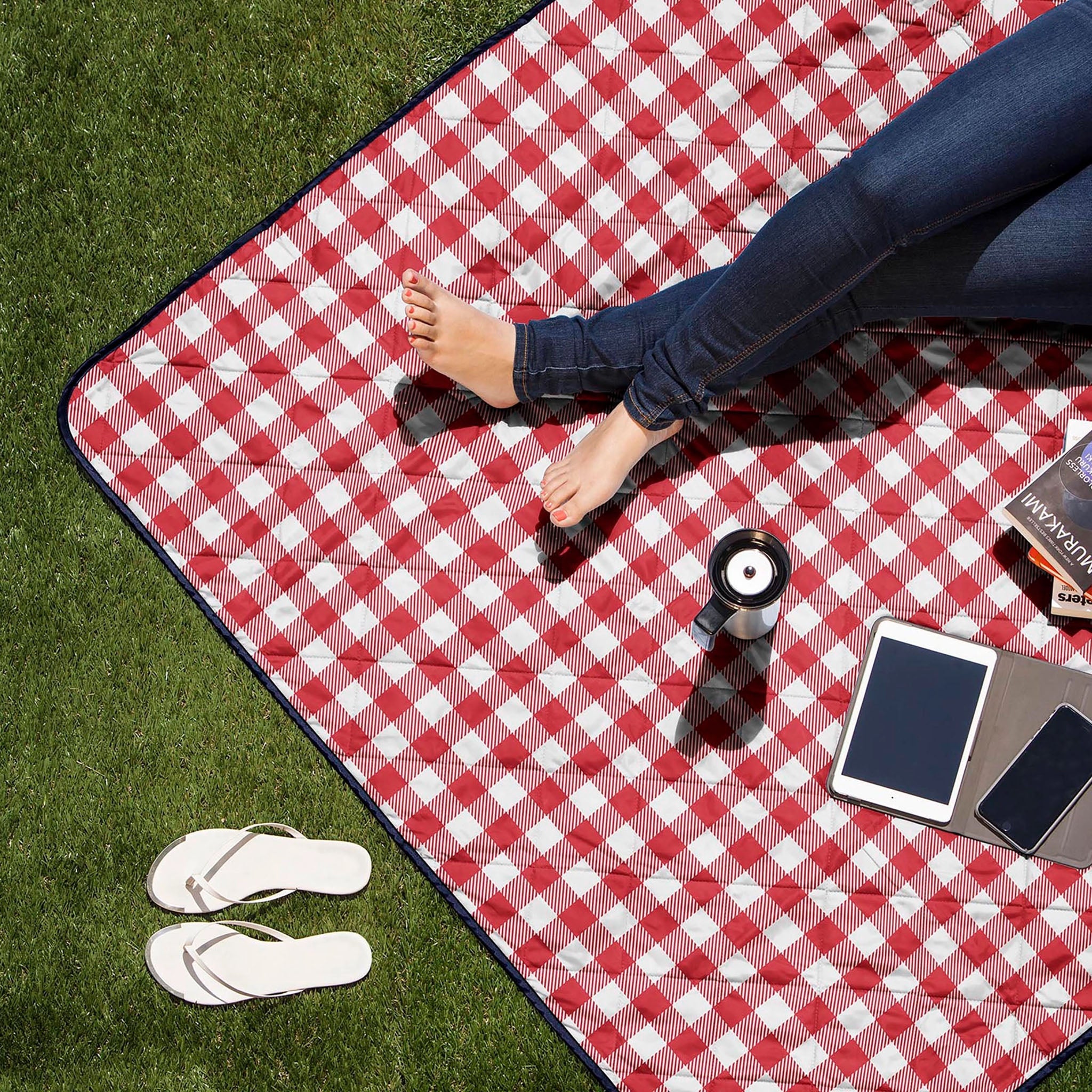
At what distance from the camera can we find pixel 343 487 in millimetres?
1321

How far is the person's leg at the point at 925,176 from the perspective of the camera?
1.01 metres

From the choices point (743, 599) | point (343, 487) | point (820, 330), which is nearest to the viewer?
point (743, 599)

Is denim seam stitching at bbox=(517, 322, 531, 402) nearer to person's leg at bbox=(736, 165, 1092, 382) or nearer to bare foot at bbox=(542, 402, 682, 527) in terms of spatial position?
bare foot at bbox=(542, 402, 682, 527)

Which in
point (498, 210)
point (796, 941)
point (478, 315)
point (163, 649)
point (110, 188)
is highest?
point (110, 188)

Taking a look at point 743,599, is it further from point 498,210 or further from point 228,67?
point 228,67

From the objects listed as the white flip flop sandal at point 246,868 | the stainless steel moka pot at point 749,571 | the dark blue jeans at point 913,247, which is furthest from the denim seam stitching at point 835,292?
the white flip flop sandal at point 246,868

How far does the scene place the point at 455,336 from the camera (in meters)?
1.23

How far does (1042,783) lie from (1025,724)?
0.08 meters

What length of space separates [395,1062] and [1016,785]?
0.93 m

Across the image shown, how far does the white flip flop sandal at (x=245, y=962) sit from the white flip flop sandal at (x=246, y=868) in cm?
4

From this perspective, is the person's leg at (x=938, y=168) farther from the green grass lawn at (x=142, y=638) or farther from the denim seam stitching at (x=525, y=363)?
the green grass lawn at (x=142, y=638)

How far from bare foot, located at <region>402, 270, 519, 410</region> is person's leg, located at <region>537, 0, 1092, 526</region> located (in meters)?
0.27

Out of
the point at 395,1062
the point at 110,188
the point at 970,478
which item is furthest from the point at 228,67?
the point at 395,1062

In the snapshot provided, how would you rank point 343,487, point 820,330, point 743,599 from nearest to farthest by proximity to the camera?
1. point 743,599
2. point 820,330
3. point 343,487
